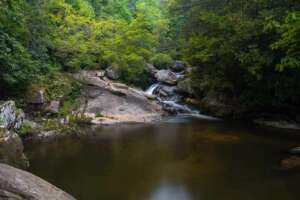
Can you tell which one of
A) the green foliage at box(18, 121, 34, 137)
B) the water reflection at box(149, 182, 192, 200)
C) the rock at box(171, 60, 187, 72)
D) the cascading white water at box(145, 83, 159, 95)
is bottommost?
the water reflection at box(149, 182, 192, 200)

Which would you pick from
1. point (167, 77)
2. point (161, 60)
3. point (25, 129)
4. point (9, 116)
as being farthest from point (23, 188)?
point (161, 60)

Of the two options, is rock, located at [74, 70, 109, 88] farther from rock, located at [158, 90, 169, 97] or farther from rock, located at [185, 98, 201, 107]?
rock, located at [185, 98, 201, 107]

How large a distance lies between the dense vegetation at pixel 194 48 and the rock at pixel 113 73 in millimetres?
330

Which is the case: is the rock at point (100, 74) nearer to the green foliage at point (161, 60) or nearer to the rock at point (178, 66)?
the green foliage at point (161, 60)

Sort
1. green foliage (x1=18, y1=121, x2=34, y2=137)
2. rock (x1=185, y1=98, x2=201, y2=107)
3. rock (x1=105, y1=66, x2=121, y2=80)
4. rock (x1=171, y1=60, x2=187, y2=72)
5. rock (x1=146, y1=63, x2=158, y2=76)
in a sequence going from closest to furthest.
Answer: green foliage (x1=18, y1=121, x2=34, y2=137) < rock (x1=185, y1=98, x2=201, y2=107) < rock (x1=105, y1=66, x2=121, y2=80) < rock (x1=146, y1=63, x2=158, y2=76) < rock (x1=171, y1=60, x2=187, y2=72)

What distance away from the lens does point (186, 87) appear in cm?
2511

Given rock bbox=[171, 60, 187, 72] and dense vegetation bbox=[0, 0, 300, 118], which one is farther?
rock bbox=[171, 60, 187, 72]

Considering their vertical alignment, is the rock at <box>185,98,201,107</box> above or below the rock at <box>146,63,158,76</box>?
below

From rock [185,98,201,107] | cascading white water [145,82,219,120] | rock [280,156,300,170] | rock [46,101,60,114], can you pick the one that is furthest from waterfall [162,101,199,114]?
rock [280,156,300,170]

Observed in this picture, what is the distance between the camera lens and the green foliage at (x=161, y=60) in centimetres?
2975

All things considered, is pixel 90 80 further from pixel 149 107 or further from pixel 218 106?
pixel 218 106

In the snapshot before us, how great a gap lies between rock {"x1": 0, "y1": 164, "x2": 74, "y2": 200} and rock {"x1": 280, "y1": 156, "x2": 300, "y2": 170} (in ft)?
25.0

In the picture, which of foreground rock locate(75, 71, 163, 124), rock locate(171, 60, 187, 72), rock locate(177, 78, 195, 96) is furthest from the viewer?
rock locate(171, 60, 187, 72)

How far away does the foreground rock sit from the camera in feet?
69.5
